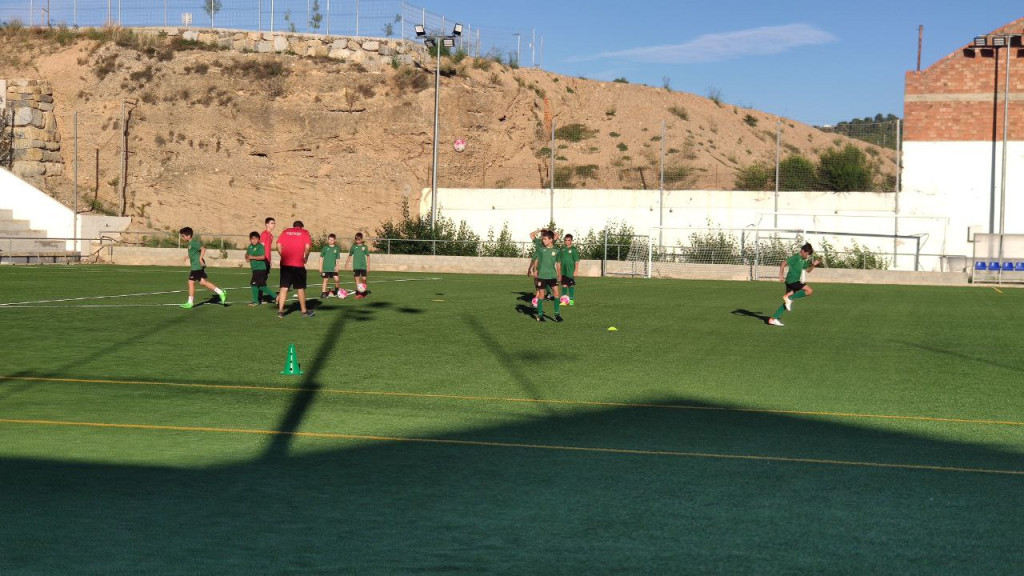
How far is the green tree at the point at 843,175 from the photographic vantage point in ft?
151

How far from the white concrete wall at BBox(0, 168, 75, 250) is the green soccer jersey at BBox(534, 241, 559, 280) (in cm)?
3694

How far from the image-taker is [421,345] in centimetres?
1552

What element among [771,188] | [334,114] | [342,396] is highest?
[334,114]

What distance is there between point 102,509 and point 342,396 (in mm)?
4743

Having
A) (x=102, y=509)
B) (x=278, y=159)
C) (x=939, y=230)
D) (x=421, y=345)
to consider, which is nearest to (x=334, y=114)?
(x=278, y=159)

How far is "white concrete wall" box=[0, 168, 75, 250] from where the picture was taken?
1964 inches

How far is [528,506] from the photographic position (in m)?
6.25

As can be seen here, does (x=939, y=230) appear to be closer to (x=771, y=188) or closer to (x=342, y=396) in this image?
(x=771, y=188)

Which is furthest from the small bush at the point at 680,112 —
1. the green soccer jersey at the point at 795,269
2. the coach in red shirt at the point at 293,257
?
the coach in red shirt at the point at 293,257

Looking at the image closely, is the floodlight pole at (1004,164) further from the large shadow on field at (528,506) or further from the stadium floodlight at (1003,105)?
the large shadow on field at (528,506)

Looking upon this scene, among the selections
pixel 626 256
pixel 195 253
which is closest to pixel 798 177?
pixel 626 256

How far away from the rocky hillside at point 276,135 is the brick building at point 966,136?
6.94 m

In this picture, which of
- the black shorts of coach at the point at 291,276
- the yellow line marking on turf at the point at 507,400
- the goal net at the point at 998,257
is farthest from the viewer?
the goal net at the point at 998,257

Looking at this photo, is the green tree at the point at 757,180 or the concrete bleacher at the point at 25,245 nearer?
the concrete bleacher at the point at 25,245
